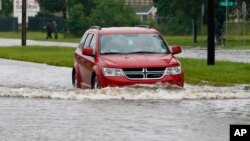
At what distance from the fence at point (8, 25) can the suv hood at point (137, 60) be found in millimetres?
100848

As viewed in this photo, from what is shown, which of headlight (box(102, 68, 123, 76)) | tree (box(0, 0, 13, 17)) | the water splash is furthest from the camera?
tree (box(0, 0, 13, 17))

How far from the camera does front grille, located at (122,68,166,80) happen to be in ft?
64.2

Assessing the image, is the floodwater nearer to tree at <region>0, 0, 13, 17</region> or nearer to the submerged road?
the submerged road

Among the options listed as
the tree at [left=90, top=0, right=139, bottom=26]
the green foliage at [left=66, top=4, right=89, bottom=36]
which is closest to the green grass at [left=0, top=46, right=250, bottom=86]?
the tree at [left=90, top=0, right=139, bottom=26]

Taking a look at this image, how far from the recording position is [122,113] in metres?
16.0

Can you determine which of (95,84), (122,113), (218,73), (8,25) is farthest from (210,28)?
(8,25)

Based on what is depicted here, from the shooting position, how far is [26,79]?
87.4 ft

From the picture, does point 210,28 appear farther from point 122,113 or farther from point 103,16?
point 103,16

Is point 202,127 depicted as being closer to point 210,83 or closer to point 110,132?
point 110,132

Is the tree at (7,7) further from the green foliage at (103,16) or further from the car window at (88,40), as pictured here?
the car window at (88,40)

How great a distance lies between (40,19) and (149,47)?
9698cm

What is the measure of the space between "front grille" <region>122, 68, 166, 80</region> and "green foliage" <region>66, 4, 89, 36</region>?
2744 inches

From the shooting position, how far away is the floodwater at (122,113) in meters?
13.0

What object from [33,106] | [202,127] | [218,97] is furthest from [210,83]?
[202,127]
